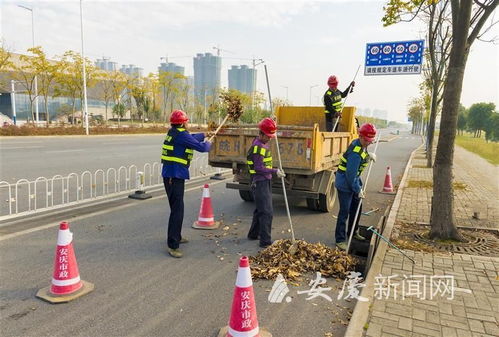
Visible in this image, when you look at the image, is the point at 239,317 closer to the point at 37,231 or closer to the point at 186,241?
the point at 186,241

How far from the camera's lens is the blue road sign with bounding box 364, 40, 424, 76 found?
533 inches

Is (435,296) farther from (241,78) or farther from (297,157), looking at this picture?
(241,78)

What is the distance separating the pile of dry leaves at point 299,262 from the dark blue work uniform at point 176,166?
3.59 feet

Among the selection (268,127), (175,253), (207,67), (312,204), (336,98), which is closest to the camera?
(175,253)

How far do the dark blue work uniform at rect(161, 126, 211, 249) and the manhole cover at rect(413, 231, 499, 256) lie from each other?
11.4 feet

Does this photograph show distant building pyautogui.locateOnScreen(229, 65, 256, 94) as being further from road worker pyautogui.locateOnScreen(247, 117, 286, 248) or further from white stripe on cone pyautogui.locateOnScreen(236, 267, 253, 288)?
white stripe on cone pyautogui.locateOnScreen(236, 267, 253, 288)

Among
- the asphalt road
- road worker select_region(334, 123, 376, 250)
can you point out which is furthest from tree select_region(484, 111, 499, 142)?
road worker select_region(334, 123, 376, 250)

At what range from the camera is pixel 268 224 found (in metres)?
5.36

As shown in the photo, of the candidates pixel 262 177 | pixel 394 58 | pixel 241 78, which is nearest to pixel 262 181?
pixel 262 177

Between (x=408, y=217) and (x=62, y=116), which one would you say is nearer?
(x=408, y=217)

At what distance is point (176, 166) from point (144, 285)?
157cm

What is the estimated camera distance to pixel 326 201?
7195mm

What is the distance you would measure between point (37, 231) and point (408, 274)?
5.15 metres

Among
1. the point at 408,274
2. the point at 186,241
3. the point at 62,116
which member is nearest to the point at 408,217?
the point at 408,274
